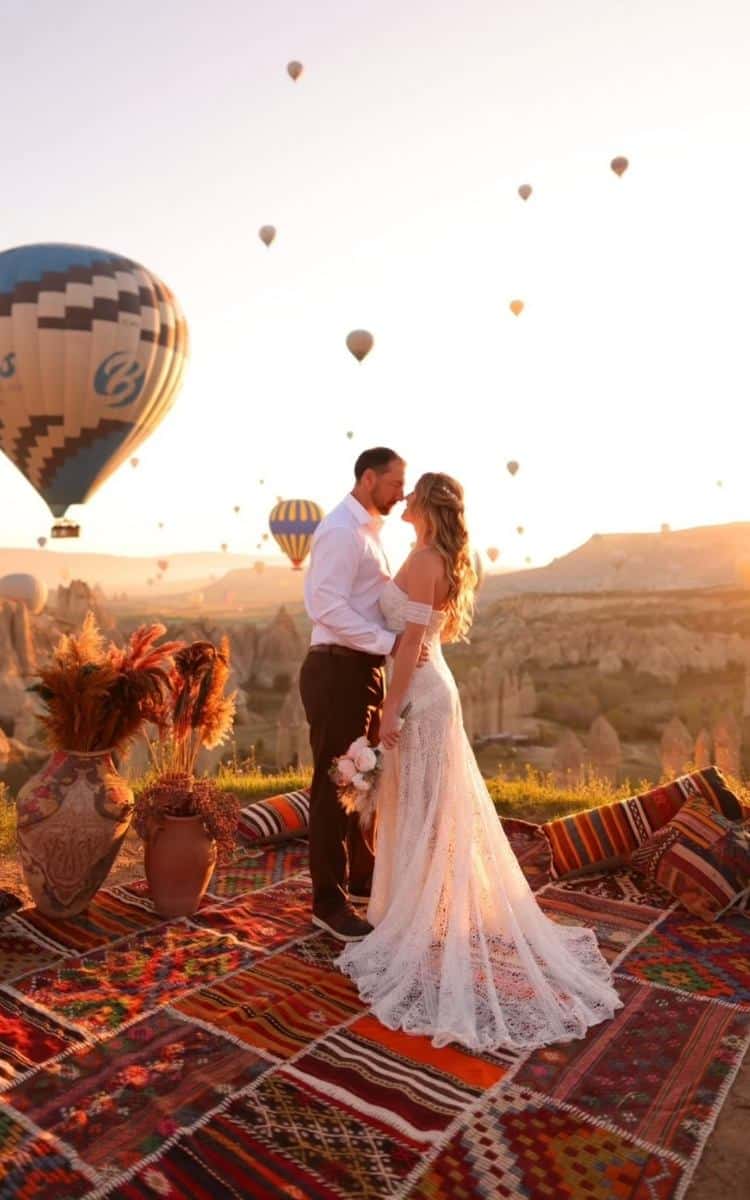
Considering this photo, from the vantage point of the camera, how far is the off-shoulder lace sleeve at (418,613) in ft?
14.5

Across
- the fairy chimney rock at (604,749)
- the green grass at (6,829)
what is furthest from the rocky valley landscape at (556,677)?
the green grass at (6,829)

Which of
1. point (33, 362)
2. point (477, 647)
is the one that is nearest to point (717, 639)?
point (477, 647)

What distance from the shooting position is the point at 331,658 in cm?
506

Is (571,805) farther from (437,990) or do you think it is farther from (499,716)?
(499,716)

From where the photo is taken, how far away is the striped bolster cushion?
6.12 metres

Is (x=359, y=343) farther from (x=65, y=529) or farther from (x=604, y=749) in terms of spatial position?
(x=604, y=749)

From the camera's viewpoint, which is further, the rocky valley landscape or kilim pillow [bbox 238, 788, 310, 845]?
the rocky valley landscape

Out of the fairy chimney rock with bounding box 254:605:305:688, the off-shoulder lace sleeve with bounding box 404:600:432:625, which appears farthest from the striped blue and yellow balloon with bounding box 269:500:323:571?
the off-shoulder lace sleeve with bounding box 404:600:432:625

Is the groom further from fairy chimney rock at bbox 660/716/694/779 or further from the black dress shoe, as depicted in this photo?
fairy chimney rock at bbox 660/716/694/779

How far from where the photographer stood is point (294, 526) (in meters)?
47.3

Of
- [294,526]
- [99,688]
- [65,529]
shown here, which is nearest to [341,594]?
[99,688]

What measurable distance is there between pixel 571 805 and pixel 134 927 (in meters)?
4.38

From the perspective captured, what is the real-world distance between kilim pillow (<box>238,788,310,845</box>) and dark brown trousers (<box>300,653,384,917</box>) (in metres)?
1.59

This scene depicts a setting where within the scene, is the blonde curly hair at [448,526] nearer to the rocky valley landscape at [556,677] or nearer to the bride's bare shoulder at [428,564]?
the bride's bare shoulder at [428,564]
